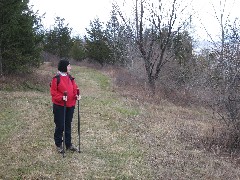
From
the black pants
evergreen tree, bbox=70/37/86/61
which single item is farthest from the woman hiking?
evergreen tree, bbox=70/37/86/61

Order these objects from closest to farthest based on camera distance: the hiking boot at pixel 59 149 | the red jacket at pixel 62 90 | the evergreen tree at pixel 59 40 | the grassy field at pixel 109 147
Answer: the grassy field at pixel 109 147, the red jacket at pixel 62 90, the hiking boot at pixel 59 149, the evergreen tree at pixel 59 40

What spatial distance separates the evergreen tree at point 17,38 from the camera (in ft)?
55.2

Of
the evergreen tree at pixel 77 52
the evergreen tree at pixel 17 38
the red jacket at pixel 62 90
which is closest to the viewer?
the red jacket at pixel 62 90

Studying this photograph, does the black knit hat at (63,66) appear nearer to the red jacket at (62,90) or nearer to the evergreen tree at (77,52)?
the red jacket at (62,90)

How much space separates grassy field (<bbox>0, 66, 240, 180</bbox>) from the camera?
265 inches

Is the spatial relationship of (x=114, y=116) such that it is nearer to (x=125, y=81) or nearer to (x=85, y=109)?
(x=85, y=109)

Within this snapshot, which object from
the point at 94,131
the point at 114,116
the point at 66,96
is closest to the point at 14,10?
the point at 114,116

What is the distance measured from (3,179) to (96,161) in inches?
78.0

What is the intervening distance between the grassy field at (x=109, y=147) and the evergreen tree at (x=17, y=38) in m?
5.31

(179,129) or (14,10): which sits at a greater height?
(14,10)

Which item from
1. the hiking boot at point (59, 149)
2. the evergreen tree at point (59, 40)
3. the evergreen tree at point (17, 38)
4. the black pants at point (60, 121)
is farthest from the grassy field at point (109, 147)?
the evergreen tree at point (59, 40)

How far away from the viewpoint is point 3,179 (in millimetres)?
6047

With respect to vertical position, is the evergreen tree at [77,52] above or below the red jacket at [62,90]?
above

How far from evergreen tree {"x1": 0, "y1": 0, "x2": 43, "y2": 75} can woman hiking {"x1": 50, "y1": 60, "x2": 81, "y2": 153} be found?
35.4ft
